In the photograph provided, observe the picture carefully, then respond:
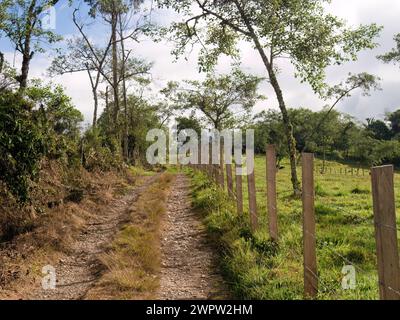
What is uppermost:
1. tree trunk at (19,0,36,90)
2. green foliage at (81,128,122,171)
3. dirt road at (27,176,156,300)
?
tree trunk at (19,0,36,90)

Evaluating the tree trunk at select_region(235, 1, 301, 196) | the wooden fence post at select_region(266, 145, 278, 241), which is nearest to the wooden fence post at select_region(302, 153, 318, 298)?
the wooden fence post at select_region(266, 145, 278, 241)

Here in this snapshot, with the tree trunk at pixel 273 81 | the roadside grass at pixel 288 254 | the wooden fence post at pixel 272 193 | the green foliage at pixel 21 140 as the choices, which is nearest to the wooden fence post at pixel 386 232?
the roadside grass at pixel 288 254

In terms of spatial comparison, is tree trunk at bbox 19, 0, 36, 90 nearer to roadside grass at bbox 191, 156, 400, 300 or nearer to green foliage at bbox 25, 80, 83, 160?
green foliage at bbox 25, 80, 83, 160

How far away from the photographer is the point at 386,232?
334 centimetres

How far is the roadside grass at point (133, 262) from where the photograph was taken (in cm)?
593

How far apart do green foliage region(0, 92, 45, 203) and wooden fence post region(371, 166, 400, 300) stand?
7438mm

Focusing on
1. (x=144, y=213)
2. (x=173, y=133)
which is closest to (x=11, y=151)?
(x=144, y=213)

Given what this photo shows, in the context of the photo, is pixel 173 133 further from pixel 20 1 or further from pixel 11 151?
pixel 11 151

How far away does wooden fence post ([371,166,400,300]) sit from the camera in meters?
3.28

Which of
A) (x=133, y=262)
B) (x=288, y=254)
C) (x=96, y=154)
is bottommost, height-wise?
(x=133, y=262)

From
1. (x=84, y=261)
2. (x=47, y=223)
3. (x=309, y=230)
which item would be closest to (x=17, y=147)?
(x=47, y=223)

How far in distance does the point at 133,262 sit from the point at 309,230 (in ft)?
10.1

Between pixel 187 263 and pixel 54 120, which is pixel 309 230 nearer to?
pixel 187 263

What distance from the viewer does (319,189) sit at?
56.0 ft
